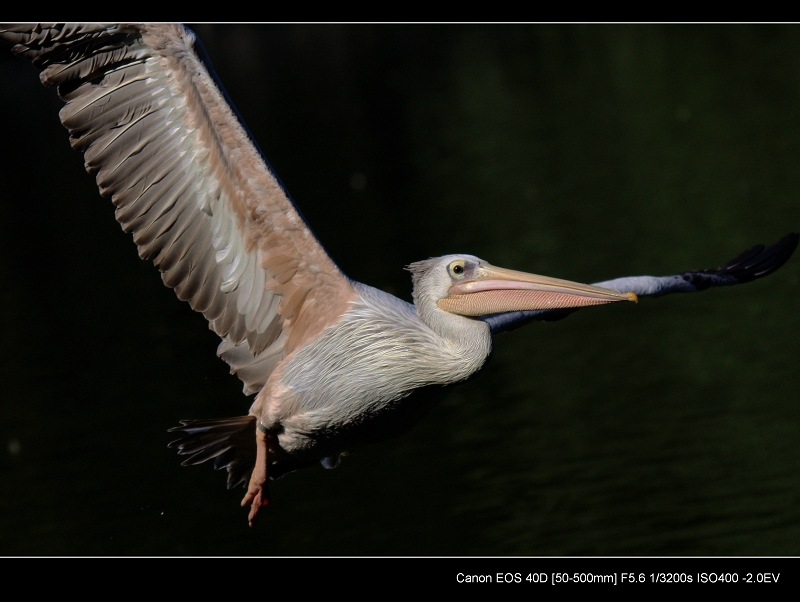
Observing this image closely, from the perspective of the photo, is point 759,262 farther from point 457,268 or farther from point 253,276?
point 253,276

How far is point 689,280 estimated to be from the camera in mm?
9305

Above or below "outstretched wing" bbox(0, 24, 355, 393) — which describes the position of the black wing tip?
below

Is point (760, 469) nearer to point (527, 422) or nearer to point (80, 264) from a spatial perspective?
point (527, 422)

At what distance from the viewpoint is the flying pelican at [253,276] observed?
23.7ft

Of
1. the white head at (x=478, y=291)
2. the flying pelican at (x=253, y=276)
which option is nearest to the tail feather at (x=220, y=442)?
the flying pelican at (x=253, y=276)

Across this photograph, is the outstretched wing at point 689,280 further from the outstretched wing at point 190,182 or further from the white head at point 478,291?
the outstretched wing at point 190,182

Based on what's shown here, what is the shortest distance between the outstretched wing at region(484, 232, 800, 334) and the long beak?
1126mm

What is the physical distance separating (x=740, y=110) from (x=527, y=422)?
18.7 metres

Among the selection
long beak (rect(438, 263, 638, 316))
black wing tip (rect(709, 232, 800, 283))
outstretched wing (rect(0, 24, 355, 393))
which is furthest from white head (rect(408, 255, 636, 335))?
black wing tip (rect(709, 232, 800, 283))

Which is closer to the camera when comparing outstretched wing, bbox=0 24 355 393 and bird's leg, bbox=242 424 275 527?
outstretched wing, bbox=0 24 355 393

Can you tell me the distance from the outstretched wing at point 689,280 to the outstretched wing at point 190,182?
4.83 feet

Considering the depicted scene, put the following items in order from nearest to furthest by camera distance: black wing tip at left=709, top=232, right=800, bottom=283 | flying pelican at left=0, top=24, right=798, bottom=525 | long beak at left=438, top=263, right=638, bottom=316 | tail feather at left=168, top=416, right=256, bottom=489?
Result: 1. long beak at left=438, top=263, right=638, bottom=316
2. flying pelican at left=0, top=24, right=798, bottom=525
3. tail feather at left=168, top=416, right=256, bottom=489
4. black wing tip at left=709, top=232, right=800, bottom=283

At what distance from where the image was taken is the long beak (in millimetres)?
6961

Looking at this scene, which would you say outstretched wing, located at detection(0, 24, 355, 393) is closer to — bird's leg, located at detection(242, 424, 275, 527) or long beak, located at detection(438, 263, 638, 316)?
bird's leg, located at detection(242, 424, 275, 527)
